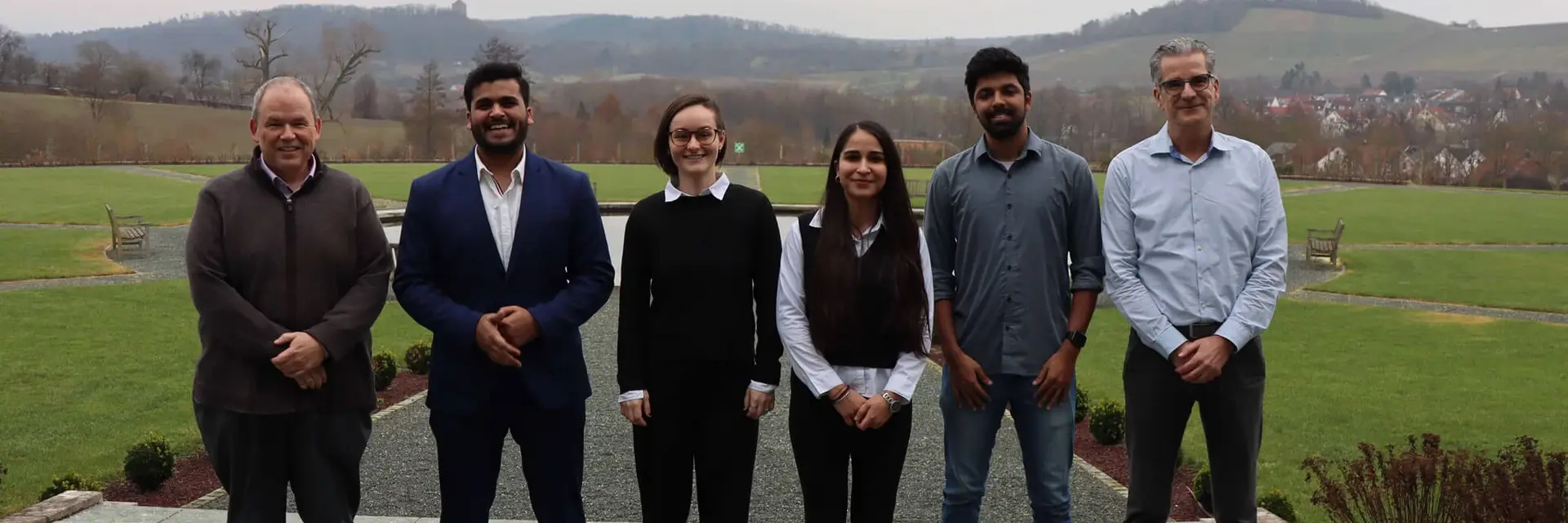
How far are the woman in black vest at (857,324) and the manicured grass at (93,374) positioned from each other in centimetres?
453

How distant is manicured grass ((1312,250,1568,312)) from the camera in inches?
698

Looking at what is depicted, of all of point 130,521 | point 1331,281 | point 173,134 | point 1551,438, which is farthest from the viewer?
point 173,134

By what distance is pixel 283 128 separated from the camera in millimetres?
3838

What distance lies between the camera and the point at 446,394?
3971 mm

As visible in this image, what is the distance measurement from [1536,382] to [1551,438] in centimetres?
277

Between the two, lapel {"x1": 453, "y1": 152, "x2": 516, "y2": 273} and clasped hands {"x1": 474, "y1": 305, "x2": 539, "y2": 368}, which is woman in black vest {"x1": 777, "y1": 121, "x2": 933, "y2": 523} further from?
lapel {"x1": 453, "y1": 152, "x2": 516, "y2": 273}

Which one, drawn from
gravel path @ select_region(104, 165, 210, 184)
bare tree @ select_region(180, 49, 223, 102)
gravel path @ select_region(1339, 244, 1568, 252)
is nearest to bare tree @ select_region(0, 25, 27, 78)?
bare tree @ select_region(180, 49, 223, 102)

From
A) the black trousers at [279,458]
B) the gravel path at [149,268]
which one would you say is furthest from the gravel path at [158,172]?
the black trousers at [279,458]

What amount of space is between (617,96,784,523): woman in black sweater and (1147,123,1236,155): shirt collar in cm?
136

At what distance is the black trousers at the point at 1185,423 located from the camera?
3965 millimetres

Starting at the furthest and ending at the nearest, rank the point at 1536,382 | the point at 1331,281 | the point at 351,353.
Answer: the point at 1331,281, the point at 1536,382, the point at 351,353

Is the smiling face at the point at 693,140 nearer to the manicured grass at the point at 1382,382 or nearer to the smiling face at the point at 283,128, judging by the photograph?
the smiling face at the point at 283,128

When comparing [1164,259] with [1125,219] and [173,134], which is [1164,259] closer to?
[1125,219]

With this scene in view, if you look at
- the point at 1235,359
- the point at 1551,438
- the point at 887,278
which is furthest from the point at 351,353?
the point at 1551,438
